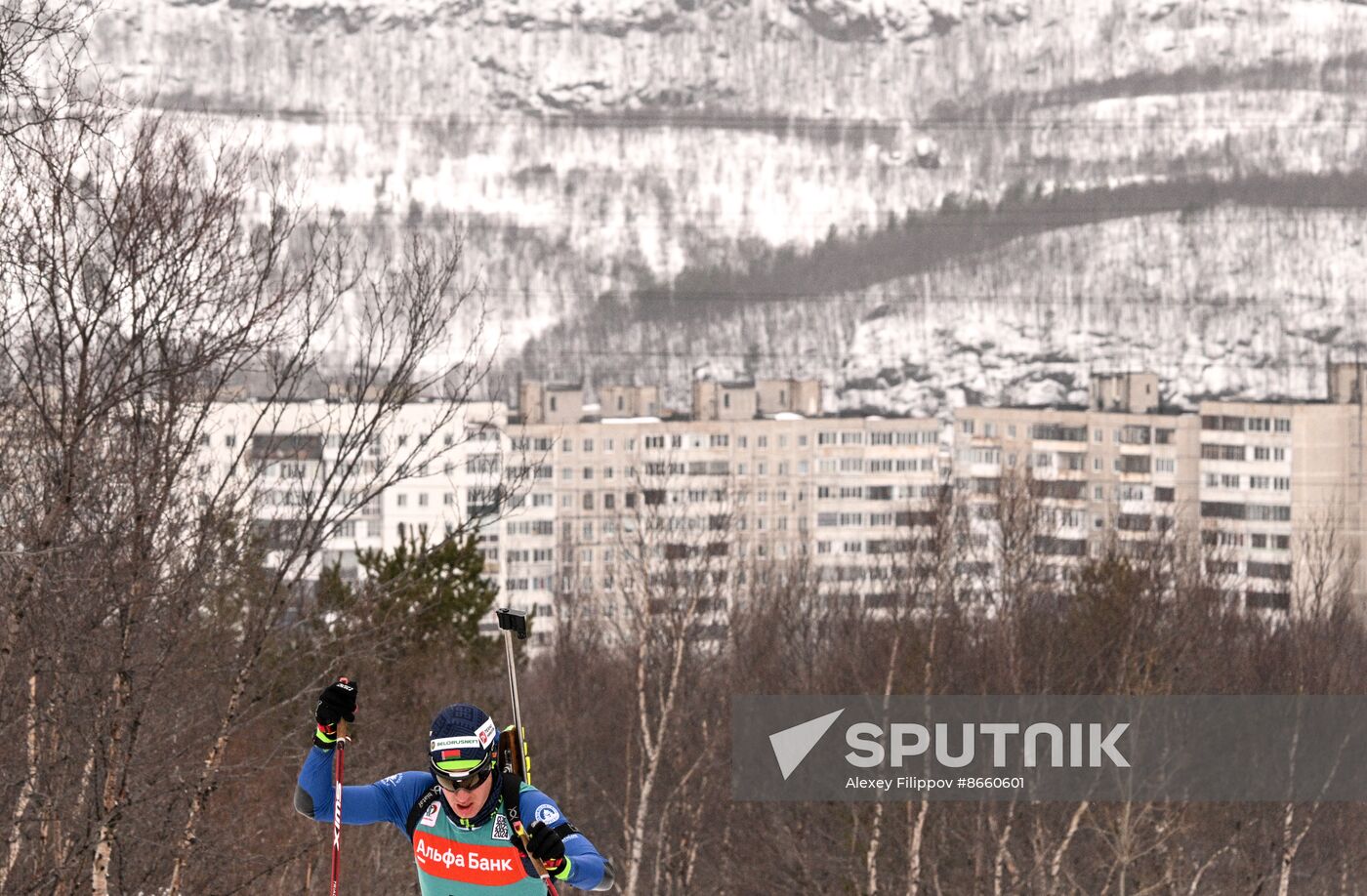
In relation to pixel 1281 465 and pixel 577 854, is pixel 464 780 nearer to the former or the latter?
pixel 577 854

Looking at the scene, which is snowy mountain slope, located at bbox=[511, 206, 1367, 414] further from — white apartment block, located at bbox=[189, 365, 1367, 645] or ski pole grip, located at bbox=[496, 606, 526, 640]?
ski pole grip, located at bbox=[496, 606, 526, 640]

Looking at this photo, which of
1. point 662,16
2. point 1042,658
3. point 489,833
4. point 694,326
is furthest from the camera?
point 662,16

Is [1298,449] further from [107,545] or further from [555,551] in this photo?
[107,545]

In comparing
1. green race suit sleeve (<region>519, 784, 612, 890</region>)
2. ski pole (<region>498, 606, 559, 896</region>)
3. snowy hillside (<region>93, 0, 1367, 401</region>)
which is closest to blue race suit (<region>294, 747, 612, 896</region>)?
green race suit sleeve (<region>519, 784, 612, 890</region>)

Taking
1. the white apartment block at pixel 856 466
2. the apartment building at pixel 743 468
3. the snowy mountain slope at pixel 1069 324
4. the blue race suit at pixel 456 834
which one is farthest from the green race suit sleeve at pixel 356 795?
the snowy mountain slope at pixel 1069 324

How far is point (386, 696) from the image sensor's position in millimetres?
22828

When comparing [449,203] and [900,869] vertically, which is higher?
[449,203]

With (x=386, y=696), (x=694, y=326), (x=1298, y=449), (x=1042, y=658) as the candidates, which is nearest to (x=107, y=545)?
(x=386, y=696)

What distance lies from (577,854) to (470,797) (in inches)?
13.1

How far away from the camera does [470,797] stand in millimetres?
4875

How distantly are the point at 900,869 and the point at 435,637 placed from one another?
8168 millimetres

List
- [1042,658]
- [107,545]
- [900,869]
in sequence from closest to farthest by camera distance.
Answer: [107,545], [900,869], [1042,658]

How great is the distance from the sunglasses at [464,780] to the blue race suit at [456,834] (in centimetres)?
10

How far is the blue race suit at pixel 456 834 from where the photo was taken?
4.89 metres
